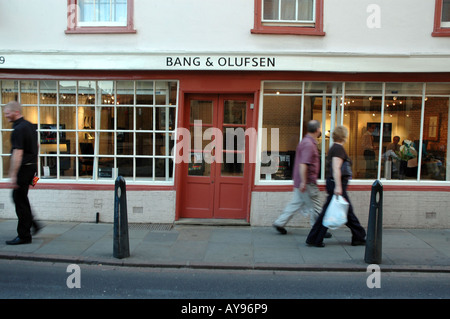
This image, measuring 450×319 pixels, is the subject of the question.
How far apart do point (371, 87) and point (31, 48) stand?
6.82m

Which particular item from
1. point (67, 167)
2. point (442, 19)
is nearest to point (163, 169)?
point (67, 167)

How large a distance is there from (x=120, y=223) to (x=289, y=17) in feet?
16.7

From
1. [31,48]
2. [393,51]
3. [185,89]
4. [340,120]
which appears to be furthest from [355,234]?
[31,48]

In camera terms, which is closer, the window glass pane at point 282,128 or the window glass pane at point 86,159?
the window glass pane at point 282,128

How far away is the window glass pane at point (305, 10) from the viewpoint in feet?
23.7

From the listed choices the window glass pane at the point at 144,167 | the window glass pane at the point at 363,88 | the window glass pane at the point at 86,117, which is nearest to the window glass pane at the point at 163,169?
the window glass pane at the point at 144,167

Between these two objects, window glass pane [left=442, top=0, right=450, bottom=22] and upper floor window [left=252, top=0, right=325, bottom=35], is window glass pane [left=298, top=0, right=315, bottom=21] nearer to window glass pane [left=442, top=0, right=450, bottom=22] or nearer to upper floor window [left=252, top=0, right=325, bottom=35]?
upper floor window [left=252, top=0, right=325, bottom=35]

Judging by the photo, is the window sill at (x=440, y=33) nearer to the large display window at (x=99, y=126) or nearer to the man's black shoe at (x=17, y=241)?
the large display window at (x=99, y=126)

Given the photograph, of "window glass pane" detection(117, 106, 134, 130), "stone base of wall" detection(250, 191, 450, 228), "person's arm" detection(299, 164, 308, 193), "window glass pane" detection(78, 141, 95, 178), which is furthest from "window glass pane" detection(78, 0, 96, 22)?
"person's arm" detection(299, 164, 308, 193)

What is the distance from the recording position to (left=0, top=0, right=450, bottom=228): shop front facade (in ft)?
23.3

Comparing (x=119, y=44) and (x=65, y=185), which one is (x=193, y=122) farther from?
(x=65, y=185)

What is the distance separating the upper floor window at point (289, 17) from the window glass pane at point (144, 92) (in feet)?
7.75

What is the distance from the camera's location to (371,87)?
7.28 metres

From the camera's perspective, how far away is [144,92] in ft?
24.3
